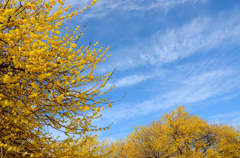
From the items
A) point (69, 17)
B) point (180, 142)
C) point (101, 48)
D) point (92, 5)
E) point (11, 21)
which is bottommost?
point (180, 142)

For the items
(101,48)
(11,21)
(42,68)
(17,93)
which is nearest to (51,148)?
(17,93)

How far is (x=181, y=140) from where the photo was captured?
54.0 ft

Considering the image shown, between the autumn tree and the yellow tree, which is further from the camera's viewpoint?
the autumn tree

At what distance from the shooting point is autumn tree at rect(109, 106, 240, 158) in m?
17.2

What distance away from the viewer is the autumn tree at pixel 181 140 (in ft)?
56.3

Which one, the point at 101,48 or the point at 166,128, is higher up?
the point at 101,48

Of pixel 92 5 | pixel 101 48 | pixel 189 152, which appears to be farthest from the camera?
pixel 189 152

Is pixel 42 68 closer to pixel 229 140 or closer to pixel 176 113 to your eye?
pixel 176 113

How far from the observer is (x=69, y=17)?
4.39 m

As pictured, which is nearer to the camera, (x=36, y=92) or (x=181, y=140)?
(x=36, y=92)

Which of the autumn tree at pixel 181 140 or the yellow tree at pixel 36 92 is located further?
the autumn tree at pixel 181 140

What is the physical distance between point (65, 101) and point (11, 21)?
7.16 feet

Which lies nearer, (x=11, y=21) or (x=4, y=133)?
(x=11, y=21)

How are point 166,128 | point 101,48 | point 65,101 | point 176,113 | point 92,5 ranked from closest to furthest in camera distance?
point 65,101 → point 92,5 → point 101,48 → point 166,128 → point 176,113
